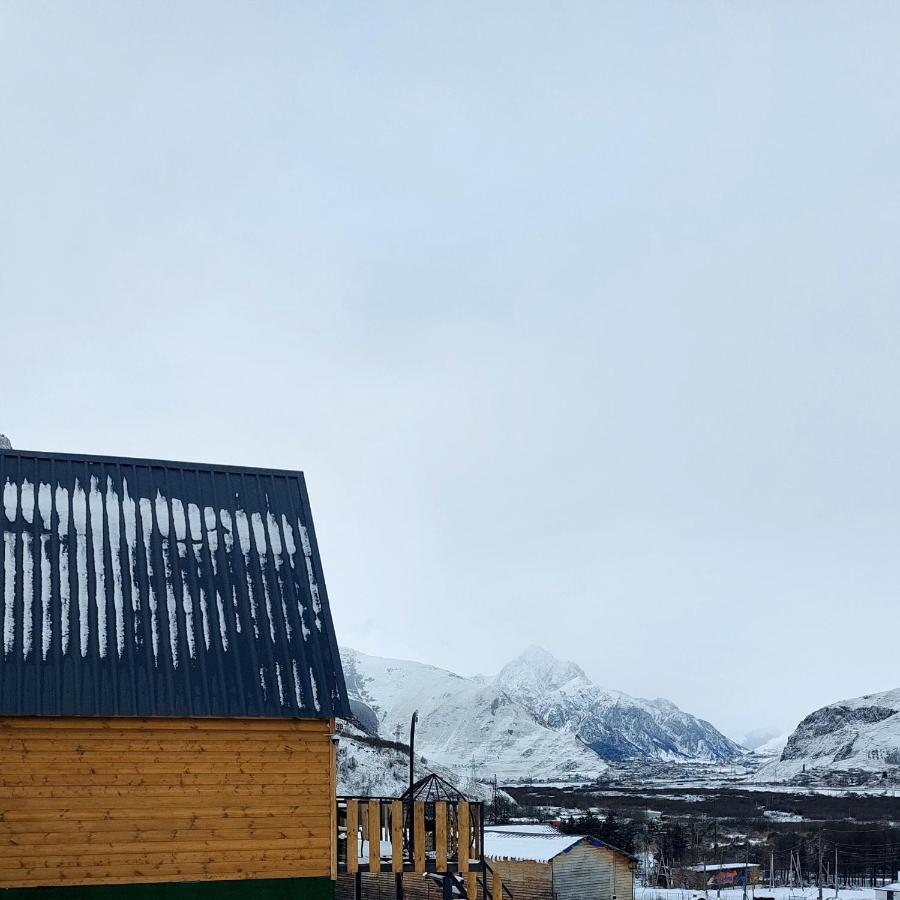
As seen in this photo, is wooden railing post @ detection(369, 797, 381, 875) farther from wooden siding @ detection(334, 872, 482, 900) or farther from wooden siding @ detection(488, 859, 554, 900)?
wooden siding @ detection(488, 859, 554, 900)

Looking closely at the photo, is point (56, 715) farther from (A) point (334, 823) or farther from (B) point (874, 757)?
(B) point (874, 757)

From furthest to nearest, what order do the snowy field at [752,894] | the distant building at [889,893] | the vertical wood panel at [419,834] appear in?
the snowy field at [752,894] < the distant building at [889,893] < the vertical wood panel at [419,834]

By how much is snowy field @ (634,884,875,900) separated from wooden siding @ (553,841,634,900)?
674 centimetres

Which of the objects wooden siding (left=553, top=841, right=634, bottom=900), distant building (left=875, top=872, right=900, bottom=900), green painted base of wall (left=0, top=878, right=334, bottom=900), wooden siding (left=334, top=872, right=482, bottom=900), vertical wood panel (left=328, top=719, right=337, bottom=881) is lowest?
distant building (left=875, top=872, right=900, bottom=900)

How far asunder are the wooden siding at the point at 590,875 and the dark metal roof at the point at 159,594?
31.2 meters

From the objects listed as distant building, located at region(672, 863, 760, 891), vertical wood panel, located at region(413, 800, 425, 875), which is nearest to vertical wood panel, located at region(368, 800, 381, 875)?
vertical wood panel, located at region(413, 800, 425, 875)

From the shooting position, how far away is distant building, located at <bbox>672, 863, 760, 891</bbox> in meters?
62.8

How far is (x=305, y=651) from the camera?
60.2 feet

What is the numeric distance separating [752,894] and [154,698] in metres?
50.2

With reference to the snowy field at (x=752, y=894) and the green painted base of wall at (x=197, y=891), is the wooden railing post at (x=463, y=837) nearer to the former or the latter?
the green painted base of wall at (x=197, y=891)

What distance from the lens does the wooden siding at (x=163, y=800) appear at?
15.9 m

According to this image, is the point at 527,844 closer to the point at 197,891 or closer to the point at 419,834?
the point at 419,834

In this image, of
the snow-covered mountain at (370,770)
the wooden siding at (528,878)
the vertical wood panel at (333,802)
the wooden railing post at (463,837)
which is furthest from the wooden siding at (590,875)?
the vertical wood panel at (333,802)

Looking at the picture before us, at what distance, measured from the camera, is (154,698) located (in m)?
16.7
